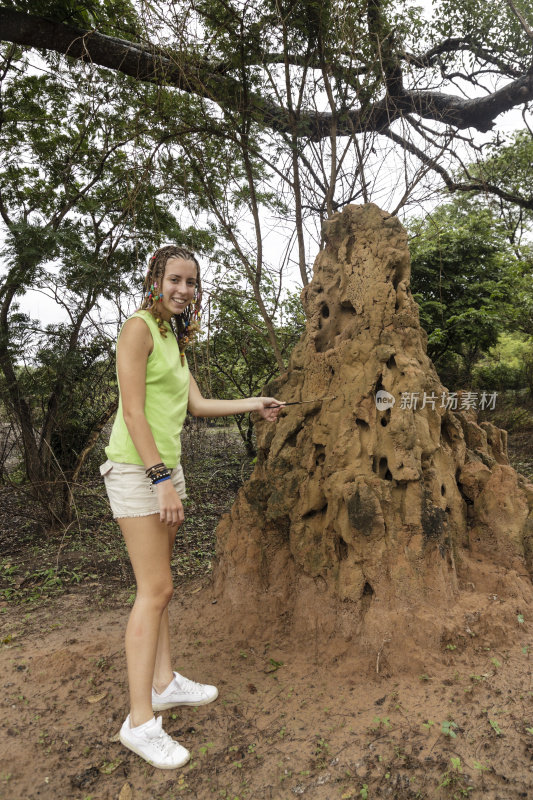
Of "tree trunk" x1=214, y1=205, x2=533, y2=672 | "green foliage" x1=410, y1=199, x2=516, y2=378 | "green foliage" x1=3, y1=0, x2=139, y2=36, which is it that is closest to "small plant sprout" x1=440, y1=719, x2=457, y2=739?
"tree trunk" x1=214, y1=205, x2=533, y2=672

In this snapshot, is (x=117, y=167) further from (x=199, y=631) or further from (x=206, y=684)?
(x=206, y=684)

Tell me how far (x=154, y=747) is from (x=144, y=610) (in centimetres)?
58

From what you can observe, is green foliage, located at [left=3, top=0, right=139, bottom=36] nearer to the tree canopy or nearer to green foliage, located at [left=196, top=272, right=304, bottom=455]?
the tree canopy

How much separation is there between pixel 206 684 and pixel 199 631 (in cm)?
54

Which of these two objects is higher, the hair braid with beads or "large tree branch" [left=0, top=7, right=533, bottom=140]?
"large tree branch" [left=0, top=7, right=533, bottom=140]

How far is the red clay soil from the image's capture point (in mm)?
2105

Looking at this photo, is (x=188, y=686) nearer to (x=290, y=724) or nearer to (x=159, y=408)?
(x=290, y=724)

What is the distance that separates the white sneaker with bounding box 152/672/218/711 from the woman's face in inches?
71.6

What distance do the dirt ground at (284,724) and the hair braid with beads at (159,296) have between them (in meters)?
1.75

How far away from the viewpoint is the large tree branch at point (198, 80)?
441 cm

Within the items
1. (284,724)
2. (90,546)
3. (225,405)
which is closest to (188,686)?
(284,724)

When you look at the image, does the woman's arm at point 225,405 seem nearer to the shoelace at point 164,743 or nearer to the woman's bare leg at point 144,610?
the woman's bare leg at point 144,610

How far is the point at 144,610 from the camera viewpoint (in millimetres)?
2256

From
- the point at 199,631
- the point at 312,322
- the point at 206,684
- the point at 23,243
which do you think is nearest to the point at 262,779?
the point at 206,684
